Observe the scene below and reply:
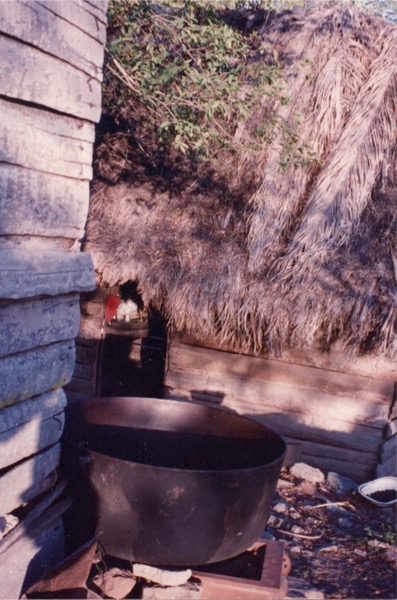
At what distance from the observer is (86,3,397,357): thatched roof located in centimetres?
479

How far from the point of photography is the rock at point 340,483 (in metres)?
5.14

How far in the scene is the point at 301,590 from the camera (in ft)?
11.7

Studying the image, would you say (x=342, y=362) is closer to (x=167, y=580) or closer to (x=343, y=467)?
(x=343, y=467)

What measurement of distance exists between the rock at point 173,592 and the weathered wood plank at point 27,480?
2.29 ft

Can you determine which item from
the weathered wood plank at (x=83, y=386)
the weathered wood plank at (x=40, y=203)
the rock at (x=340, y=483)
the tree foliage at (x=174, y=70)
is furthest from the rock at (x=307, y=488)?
the weathered wood plank at (x=40, y=203)

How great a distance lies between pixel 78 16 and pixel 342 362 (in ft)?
12.4

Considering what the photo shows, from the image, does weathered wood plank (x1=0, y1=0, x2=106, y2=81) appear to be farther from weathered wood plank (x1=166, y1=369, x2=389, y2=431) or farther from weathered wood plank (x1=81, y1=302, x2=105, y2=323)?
weathered wood plank (x1=81, y1=302, x2=105, y2=323)

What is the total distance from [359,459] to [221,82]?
11.3 feet

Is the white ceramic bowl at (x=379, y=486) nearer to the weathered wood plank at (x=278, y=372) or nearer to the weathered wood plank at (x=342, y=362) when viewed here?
the weathered wood plank at (x=278, y=372)

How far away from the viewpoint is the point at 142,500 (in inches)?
111

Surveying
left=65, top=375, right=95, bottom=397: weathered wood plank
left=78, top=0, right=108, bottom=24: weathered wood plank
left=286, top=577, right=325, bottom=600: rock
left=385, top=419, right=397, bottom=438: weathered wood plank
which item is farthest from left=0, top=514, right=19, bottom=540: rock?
left=65, top=375, right=95, bottom=397: weathered wood plank

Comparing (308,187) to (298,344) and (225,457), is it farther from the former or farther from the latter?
(225,457)

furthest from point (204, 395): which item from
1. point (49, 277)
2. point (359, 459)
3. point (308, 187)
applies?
point (49, 277)

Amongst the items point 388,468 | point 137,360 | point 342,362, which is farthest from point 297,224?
point 137,360
